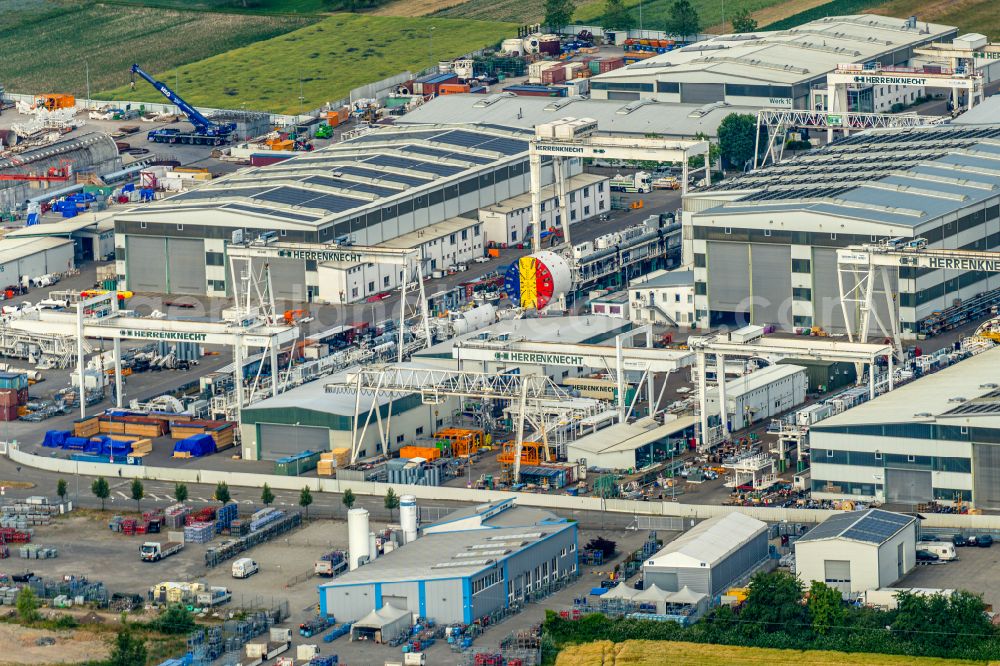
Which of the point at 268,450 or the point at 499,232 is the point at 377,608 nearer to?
the point at 268,450

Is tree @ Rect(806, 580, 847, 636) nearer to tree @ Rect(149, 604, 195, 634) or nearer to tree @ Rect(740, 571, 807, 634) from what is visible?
tree @ Rect(740, 571, 807, 634)

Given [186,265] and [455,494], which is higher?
[186,265]

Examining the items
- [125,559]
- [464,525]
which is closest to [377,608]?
[464,525]

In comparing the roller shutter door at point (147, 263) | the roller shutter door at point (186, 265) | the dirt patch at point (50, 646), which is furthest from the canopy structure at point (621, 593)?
the roller shutter door at point (147, 263)

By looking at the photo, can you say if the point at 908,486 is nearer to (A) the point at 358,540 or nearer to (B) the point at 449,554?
(B) the point at 449,554

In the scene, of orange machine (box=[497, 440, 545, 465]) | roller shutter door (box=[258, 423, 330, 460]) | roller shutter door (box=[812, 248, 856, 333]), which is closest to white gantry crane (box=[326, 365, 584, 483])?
orange machine (box=[497, 440, 545, 465])

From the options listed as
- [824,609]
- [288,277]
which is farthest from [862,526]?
[288,277]
